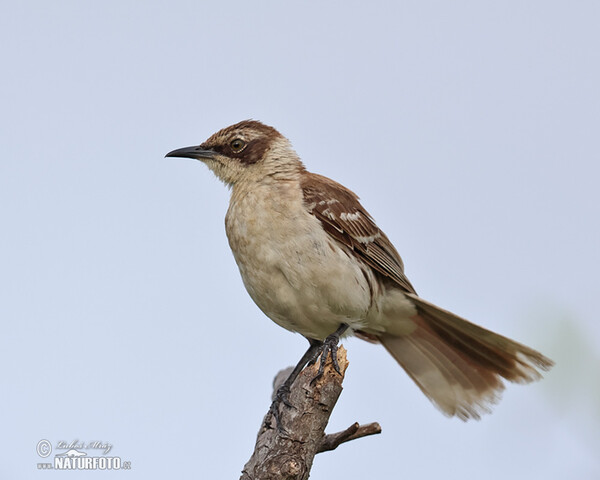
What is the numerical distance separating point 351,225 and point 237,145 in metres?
1.31

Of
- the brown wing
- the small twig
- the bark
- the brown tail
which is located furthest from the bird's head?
the small twig

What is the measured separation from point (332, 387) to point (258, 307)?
5.33 ft

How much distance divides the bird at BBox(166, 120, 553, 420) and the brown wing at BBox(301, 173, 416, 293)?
11 mm

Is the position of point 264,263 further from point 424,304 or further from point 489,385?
point 489,385

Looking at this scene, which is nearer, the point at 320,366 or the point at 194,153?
the point at 320,366

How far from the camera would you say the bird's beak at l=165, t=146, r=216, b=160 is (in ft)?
23.7

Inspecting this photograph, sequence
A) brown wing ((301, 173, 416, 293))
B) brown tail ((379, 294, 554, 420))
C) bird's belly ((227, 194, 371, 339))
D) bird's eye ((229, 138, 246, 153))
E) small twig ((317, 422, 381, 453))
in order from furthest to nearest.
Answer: bird's eye ((229, 138, 246, 153))
brown tail ((379, 294, 554, 420))
brown wing ((301, 173, 416, 293))
bird's belly ((227, 194, 371, 339))
small twig ((317, 422, 381, 453))

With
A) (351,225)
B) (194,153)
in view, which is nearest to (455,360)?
(351,225)

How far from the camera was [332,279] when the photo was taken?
6.23 m

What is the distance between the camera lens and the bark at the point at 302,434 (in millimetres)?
4957

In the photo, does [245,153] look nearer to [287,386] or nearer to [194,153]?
[194,153]

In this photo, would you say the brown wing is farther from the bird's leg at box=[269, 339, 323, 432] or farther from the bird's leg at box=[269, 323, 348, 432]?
the bird's leg at box=[269, 339, 323, 432]

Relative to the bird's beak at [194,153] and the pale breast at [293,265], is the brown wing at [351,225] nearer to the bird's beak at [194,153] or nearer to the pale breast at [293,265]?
the pale breast at [293,265]

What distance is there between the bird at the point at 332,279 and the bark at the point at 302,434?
38 centimetres
